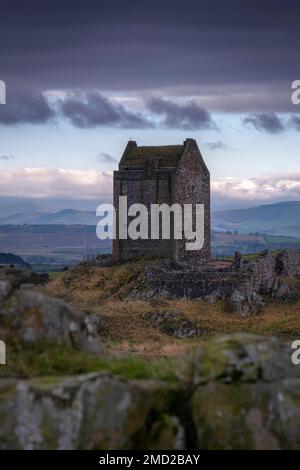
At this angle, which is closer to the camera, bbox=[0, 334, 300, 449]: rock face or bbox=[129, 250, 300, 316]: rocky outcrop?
bbox=[0, 334, 300, 449]: rock face

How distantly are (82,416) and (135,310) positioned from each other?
122 ft

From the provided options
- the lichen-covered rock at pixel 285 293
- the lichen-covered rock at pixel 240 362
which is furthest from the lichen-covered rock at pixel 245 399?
the lichen-covered rock at pixel 285 293

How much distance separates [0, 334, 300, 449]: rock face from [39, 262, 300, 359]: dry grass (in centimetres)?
2425

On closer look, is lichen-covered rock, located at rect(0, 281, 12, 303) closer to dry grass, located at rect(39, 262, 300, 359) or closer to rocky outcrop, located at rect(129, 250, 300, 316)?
dry grass, located at rect(39, 262, 300, 359)

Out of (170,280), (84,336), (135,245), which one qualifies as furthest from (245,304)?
(84,336)

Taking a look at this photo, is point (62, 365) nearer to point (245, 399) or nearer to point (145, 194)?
point (245, 399)

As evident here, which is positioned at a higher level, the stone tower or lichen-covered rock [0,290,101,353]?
the stone tower

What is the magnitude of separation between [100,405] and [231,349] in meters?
2.77

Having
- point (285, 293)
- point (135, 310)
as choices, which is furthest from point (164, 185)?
point (135, 310)

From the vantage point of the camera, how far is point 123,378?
17250mm

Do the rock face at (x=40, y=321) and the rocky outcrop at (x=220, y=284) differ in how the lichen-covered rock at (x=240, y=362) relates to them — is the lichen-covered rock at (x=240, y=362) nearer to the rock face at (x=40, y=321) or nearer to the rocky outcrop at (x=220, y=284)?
the rock face at (x=40, y=321)

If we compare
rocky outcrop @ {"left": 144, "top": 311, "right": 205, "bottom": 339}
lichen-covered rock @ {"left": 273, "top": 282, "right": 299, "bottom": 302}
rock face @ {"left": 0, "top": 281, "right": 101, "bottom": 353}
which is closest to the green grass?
rock face @ {"left": 0, "top": 281, "right": 101, "bottom": 353}

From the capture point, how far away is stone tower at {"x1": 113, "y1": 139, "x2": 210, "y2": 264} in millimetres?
66688
